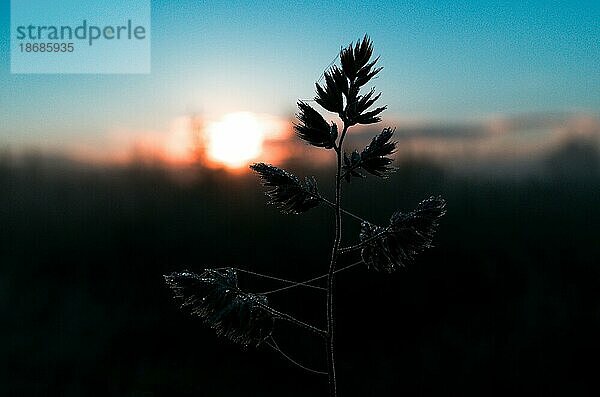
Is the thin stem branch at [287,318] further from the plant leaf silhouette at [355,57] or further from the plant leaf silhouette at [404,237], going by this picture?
the plant leaf silhouette at [355,57]

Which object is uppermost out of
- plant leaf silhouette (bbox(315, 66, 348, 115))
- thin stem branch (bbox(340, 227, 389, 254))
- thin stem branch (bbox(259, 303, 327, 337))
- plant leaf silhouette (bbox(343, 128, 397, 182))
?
plant leaf silhouette (bbox(315, 66, 348, 115))

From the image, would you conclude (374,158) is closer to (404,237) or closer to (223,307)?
(404,237)

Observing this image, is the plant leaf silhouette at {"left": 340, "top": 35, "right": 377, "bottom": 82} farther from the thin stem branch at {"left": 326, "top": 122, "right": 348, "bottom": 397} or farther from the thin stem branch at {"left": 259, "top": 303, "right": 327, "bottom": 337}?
the thin stem branch at {"left": 259, "top": 303, "right": 327, "bottom": 337}

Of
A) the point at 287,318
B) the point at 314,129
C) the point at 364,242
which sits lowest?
the point at 287,318

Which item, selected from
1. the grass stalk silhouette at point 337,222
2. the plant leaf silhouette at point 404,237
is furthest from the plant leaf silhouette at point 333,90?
the plant leaf silhouette at point 404,237

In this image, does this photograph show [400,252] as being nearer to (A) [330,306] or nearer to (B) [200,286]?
(A) [330,306]

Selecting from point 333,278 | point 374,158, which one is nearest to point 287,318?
point 333,278

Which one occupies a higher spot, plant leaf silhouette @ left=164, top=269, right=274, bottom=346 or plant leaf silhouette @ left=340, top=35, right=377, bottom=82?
plant leaf silhouette @ left=340, top=35, right=377, bottom=82

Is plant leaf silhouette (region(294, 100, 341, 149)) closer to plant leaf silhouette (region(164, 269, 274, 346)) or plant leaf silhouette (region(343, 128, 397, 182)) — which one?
plant leaf silhouette (region(343, 128, 397, 182))

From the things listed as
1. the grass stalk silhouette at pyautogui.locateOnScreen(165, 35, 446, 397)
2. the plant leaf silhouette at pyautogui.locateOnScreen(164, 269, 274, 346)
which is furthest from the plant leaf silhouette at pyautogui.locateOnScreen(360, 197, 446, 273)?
the plant leaf silhouette at pyautogui.locateOnScreen(164, 269, 274, 346)

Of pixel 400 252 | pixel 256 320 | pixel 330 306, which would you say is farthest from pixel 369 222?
pixel 256 320
